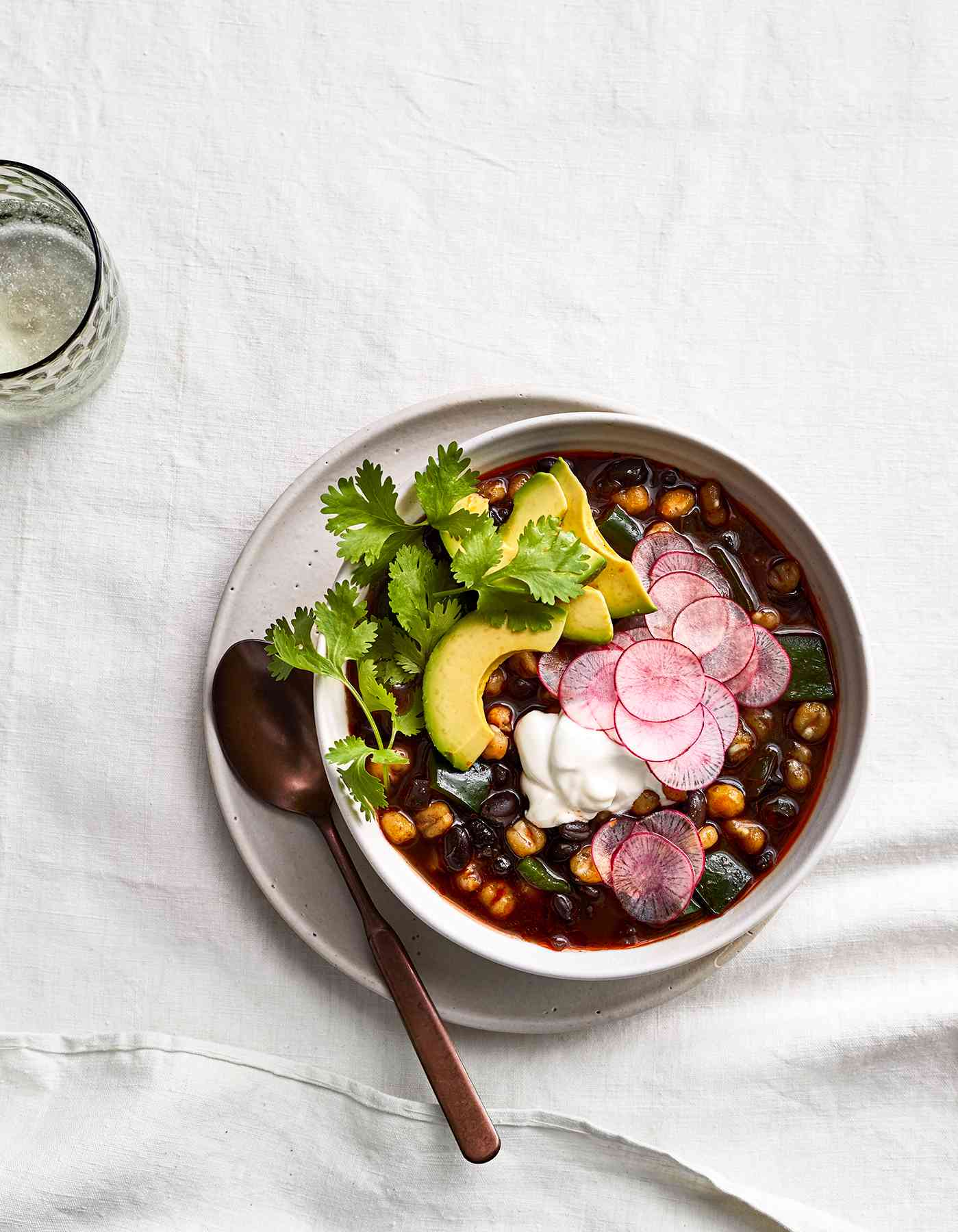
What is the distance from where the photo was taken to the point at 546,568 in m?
2.10

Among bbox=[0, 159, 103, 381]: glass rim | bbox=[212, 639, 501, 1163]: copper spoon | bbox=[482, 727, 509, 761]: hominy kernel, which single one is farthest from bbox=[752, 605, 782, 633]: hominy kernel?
bbox=[0, 159, 103, 381]: glass rim

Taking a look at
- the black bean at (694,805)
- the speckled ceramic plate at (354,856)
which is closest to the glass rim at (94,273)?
the speckled ceramic plate at (354,856)

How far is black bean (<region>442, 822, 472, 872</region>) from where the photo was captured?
2326mm

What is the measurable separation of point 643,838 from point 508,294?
1297 millimetres

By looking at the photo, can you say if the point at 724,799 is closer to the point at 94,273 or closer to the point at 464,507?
the point at 464,507

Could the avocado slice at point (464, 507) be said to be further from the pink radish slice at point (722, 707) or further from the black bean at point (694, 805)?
the black bean at point (694, 805)

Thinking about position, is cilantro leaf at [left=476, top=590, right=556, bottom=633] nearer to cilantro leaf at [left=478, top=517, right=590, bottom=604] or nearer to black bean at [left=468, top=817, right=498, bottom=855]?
cilantro leaf at [left=478, top=517, right=590, bottom=604]

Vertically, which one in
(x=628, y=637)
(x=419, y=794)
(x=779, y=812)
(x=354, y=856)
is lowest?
(x=354, y=856)

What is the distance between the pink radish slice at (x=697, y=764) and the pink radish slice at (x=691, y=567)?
274mm

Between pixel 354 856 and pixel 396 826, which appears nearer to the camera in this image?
pixel 396 826

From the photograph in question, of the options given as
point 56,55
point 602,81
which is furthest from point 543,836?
point 56,55

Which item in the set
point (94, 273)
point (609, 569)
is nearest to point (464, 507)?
point (609, 569)

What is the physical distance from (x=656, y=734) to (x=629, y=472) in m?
0.55

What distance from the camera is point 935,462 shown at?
8.78 ft
